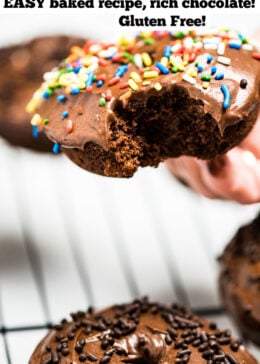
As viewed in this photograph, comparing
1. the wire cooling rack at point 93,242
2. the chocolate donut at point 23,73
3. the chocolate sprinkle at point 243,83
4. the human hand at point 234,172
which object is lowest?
the wire cooling rack at point 93,242

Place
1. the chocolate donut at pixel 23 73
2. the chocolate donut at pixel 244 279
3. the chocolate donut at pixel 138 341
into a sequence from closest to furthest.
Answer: the chocolate donut at pixel 138 341
the chocolate donut at pixel 244 279
the chocolate donut at pixel 23 73

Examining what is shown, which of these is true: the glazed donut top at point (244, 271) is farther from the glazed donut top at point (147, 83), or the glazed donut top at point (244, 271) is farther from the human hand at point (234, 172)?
the glazed donut top at point (147, 83)

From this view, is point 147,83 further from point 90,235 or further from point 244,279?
point 90,235

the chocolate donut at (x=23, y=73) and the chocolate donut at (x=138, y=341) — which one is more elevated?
the chocolate donut at (x=23, y=73)

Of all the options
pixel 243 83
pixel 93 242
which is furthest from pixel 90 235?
pixel 243 83

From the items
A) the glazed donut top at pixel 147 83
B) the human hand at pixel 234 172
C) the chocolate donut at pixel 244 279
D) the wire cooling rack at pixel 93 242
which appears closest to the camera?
the glazed donut top at pixel 147 83

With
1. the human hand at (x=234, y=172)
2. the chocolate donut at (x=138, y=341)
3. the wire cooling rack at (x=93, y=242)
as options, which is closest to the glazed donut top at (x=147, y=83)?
the human hand at (x=234, y=172)

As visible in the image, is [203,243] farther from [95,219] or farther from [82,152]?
[82,152]
